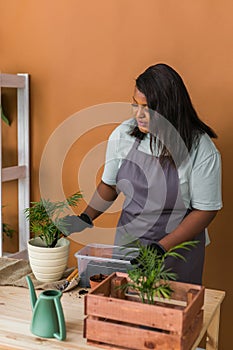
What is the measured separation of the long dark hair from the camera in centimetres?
197

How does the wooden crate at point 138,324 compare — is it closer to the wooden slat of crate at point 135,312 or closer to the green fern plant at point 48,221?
the wooden slat of crate at point 135,312

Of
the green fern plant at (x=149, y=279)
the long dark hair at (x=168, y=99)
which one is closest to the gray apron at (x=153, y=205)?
the long dark hair at (x=168, y=99)

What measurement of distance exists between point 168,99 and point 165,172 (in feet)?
1.03

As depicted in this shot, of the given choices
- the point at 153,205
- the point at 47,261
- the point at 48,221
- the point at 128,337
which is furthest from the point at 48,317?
the point at 153,205

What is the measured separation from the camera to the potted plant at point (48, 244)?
1.79 meters

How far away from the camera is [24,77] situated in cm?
280

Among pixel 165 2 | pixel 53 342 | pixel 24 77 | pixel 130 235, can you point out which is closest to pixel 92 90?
pixel 24 77

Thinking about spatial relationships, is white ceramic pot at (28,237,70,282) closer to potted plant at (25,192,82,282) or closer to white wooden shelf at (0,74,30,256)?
potted plant at (25,192,82,282)

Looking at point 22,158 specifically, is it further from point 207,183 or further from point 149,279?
point 149,279

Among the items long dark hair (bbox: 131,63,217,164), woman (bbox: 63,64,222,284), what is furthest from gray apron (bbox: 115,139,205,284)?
long dark hair (bbox: 131,63,217,164)

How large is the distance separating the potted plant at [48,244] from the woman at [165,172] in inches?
6.0

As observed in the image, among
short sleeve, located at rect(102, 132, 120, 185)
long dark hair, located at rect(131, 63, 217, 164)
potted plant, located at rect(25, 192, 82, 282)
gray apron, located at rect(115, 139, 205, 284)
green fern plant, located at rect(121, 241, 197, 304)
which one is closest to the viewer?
green fern plant, located at rect(121, 241, 197, 304)

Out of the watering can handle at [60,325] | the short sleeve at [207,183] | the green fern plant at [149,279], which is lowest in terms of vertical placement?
the watering can handle at [60,325]

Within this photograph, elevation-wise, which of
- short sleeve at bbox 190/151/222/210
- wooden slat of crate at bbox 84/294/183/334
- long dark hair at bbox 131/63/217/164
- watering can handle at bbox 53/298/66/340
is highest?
long dark hair at bbox 131/63/217/164
